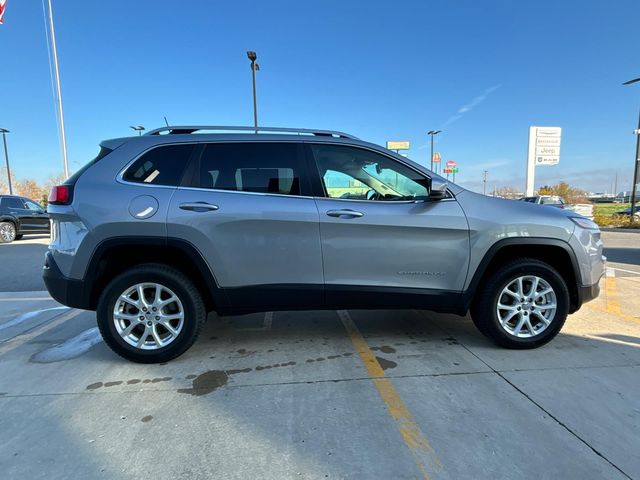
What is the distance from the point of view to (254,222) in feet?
10.2

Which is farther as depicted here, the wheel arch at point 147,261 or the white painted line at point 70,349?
the white painted line at point 70,349

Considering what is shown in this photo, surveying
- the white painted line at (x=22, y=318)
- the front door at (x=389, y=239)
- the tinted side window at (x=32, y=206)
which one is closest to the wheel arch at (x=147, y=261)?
the front door at (x=389, y=239)

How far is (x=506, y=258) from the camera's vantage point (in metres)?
3.40

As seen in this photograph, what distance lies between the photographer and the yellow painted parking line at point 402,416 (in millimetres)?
2021

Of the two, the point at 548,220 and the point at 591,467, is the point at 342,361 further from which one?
the point at 548,220

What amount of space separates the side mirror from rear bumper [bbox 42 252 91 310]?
305cm

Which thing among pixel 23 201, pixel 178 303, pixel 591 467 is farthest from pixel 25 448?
pixel 23 201

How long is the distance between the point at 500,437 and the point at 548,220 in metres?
1.97

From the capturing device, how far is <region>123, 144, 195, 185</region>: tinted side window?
315 cm

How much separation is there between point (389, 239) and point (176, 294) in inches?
74.1

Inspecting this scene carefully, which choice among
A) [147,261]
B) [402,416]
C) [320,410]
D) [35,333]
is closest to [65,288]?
[147,261]

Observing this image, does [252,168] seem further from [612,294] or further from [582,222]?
[612,294]

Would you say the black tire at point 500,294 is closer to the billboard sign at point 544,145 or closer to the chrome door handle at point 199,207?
the chrome door handle at point 199,207

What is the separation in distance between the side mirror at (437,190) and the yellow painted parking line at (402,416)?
1504 mm
